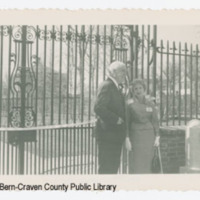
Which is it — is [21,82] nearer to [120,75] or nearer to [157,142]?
[120,75]

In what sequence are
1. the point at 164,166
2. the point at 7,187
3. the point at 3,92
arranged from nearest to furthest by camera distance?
the point at 7,187 < the point at 3,92 < the point at 164,166

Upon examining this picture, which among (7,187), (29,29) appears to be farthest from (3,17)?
(7,187)

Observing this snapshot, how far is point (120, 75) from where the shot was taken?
5.07 m

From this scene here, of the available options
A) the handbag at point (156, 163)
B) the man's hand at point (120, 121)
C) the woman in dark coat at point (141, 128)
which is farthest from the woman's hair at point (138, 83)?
the handbag at point (156, 163)

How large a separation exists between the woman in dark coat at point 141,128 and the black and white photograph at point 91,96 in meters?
0.01

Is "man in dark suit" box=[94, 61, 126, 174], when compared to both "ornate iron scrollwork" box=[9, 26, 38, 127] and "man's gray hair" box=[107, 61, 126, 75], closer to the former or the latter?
"man's gray hair" box=[107, 61, 126, 75]

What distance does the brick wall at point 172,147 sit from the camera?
18.8ft

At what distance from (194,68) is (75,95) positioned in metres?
1.77

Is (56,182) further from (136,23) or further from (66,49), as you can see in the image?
(136,23)

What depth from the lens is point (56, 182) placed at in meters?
4.89

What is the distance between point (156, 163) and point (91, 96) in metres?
1.08

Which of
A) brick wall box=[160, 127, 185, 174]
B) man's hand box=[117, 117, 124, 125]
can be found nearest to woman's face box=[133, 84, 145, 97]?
man's hand box=[117, 117, 124, 125]

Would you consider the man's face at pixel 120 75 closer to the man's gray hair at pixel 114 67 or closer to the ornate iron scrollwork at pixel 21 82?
the man's gray hair at pixel 114 67

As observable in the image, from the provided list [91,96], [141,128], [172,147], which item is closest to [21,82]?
[91,96]
